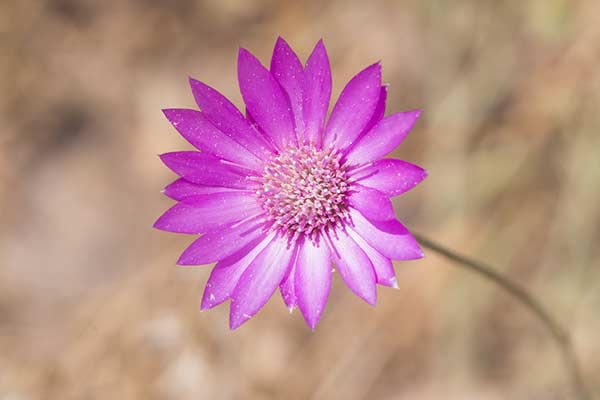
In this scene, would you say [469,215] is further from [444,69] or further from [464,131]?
[444,69]

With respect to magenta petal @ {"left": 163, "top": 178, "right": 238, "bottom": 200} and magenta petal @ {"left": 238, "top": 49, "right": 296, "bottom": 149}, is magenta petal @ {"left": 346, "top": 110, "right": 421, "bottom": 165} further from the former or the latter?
magenta petal @ {"left": 163, "top": 178, "right": 238, "bottom": 200}

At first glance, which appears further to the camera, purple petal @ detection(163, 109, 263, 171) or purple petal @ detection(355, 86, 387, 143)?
purple petal @ detection(163, 109, 263, 171)

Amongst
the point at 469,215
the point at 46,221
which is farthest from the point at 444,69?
the point at 46,221

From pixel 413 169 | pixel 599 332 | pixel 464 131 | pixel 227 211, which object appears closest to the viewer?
pixel 413 169

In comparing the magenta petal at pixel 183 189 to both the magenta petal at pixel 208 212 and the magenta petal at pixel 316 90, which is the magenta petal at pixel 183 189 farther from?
the magenta petal at pixel 316 90

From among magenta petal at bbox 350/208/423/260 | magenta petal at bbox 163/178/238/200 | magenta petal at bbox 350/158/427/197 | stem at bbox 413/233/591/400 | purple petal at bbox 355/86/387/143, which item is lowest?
stem at bbox 413/233/591/400

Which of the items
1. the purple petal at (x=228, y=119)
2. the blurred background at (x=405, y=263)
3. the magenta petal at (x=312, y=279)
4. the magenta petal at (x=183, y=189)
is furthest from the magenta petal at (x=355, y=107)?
the blurred background at (x=405, y=263)

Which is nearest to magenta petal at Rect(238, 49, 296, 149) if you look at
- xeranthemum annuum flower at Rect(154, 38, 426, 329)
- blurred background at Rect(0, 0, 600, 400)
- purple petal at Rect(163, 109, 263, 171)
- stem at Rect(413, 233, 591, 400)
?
xeranthemum annuum flower at Rect(154, 38, 426, 329)
